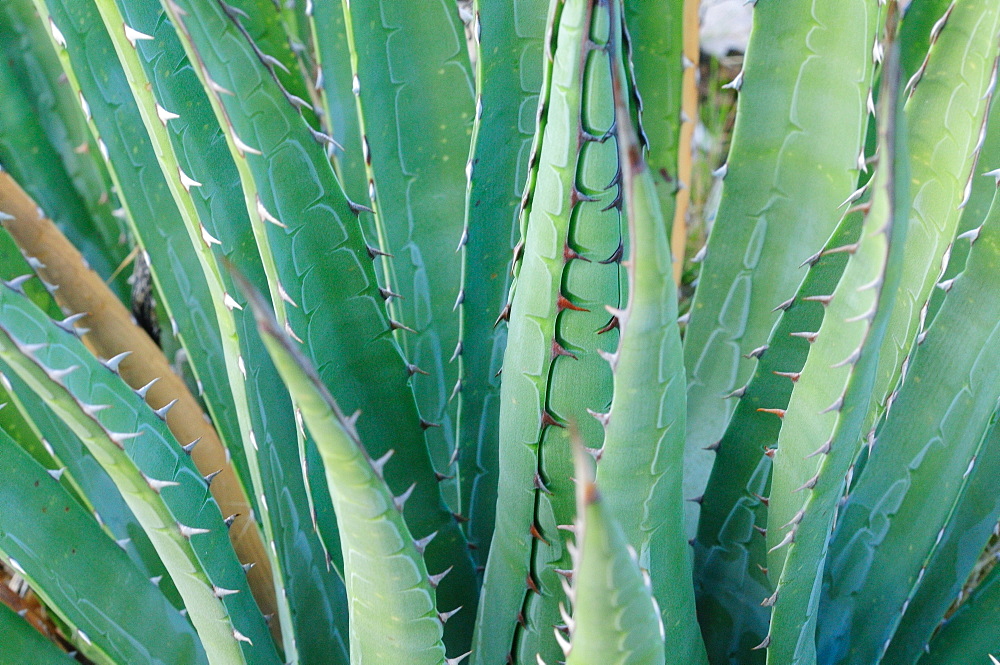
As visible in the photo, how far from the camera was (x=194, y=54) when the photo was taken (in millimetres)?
511

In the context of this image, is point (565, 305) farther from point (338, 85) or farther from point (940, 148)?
point (338, 85)

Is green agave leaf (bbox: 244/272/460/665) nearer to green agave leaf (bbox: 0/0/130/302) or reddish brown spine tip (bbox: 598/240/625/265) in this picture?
reddish brown spine tip (bbox: 598/240/625/265)

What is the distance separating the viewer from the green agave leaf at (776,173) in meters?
0.66

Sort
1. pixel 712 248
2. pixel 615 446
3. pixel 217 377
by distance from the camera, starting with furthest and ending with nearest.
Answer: pixel 217 377, pixel 712 248, pixel 615 446

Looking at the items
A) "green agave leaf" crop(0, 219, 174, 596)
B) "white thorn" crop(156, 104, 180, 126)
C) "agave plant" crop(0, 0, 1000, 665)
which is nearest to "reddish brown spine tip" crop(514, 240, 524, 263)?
"agave plant" crop(0, 0, 1000, 665)

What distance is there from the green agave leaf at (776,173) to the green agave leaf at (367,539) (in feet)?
1.27

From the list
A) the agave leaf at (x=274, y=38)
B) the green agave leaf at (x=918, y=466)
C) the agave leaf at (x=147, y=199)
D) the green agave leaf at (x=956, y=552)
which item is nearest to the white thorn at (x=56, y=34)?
the agave leaf at (x=147, y=199)

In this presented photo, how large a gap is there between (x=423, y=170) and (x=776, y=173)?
1.00ft

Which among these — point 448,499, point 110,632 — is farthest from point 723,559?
point 110,632

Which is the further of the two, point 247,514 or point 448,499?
point 247,514

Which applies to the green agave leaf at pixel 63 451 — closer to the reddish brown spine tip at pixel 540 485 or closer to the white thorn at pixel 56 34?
the white thorn at pixel 56 34

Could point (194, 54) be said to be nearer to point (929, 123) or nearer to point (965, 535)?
point (929, 123)

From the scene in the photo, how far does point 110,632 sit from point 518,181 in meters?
0.48

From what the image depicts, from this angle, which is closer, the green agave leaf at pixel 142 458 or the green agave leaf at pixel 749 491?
the green agave leaf at pixel 142 458
